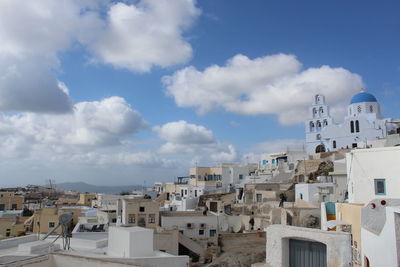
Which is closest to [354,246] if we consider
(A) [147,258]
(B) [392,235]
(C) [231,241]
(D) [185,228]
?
(B) [392,235]

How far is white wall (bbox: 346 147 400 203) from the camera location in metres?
14.5

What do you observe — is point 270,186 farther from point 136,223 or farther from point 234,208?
point 136,223

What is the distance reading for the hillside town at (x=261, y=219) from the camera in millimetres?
10180

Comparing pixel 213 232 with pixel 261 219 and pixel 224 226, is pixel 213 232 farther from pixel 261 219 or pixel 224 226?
pixel 261 219

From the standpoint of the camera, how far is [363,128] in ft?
170

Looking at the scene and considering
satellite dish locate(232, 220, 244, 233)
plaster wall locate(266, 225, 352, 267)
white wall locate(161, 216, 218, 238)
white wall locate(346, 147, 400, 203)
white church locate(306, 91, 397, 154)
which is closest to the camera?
plaster wall locate(266, 225, 352, 267)

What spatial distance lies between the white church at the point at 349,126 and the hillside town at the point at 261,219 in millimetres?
145

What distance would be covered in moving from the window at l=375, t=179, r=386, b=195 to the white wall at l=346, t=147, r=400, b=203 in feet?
0.44

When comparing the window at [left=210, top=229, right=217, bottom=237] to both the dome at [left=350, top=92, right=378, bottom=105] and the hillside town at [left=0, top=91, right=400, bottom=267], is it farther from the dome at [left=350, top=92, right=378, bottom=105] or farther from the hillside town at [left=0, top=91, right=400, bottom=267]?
the dome at [left=350, top=92, right=378, bottom=105]

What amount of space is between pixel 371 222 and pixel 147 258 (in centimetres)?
873

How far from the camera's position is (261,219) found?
3012 centimetres

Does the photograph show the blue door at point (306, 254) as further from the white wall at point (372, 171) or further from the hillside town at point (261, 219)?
the white wall at point (372, 171)

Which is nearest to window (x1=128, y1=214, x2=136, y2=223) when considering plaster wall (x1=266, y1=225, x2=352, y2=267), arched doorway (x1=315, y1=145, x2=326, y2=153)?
plaster wall (x1=266, y1=225, x2=352, y2=267)

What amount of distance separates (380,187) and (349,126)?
40.7 metres
